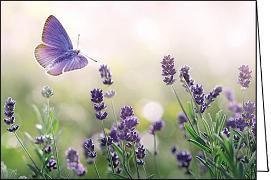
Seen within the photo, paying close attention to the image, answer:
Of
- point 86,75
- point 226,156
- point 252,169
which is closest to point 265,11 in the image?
point 252,169

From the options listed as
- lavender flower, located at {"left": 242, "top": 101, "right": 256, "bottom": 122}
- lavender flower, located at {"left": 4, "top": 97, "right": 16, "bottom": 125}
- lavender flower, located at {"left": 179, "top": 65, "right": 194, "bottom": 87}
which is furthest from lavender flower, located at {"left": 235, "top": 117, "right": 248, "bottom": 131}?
lavender flower, located at {"left": 4, "top": 97, "right": 16, "bottom": 125}

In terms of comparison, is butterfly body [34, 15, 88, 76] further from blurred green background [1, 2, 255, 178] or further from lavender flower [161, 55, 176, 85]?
blurred green background [1, 2, 255, 178]

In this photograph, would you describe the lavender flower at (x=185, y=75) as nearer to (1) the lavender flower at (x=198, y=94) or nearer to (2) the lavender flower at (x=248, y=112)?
(1) the lavender flower at (x=198, y=94)

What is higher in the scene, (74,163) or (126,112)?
(126,112)

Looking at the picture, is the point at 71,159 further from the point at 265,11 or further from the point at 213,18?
the point at 213,18

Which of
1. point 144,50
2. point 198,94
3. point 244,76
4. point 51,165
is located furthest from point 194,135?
point 144,50

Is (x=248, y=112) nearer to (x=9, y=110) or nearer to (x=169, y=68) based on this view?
(x=169, y=68)
